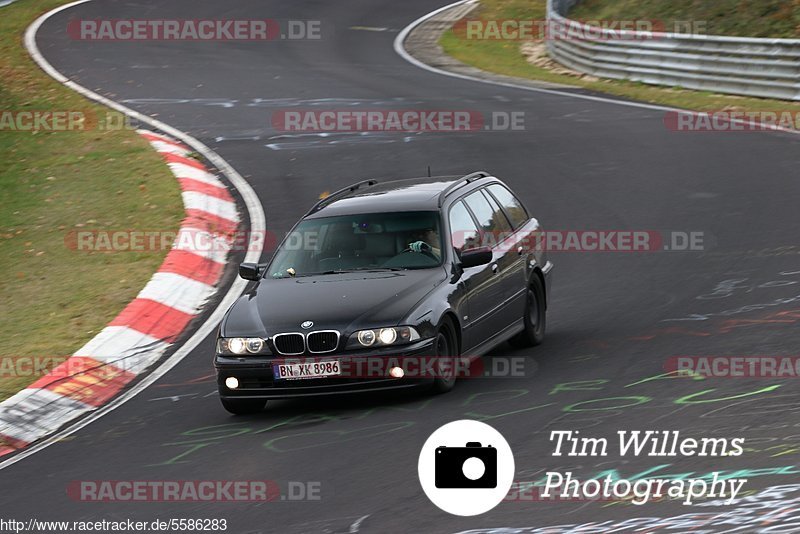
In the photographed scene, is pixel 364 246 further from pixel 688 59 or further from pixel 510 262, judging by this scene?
pixel 688 59

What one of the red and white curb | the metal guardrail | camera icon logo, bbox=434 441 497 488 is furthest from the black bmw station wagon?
the metal guardrail

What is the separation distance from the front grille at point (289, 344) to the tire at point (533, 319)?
251 cm

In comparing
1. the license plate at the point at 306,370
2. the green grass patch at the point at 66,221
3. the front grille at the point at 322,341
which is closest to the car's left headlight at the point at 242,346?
the license plate at the point at 306,370

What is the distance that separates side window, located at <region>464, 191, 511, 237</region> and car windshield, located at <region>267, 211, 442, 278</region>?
670 mm

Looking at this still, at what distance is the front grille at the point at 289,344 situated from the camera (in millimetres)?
9289

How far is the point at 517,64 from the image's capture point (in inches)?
1209

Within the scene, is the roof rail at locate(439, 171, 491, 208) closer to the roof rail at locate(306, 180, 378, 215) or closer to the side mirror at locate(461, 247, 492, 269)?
the side mirror at locate(461, 247, 492, 269)

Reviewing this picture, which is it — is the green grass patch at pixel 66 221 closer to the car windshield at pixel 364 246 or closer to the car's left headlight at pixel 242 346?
the car's left headlight at pixel 242 346

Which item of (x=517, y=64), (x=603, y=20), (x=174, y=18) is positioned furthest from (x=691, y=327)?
(x=174, y=18)

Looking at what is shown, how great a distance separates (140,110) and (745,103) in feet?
34.0

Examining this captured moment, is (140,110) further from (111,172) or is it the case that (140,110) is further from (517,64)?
(517,64)

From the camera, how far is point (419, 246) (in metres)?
10.3

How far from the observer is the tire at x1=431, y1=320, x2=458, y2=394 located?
9422 millimetres

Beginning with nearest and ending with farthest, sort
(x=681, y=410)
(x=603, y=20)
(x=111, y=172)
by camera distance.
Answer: (x=681, y=410)
(x=111, y=172)
(x=603, y=20)
